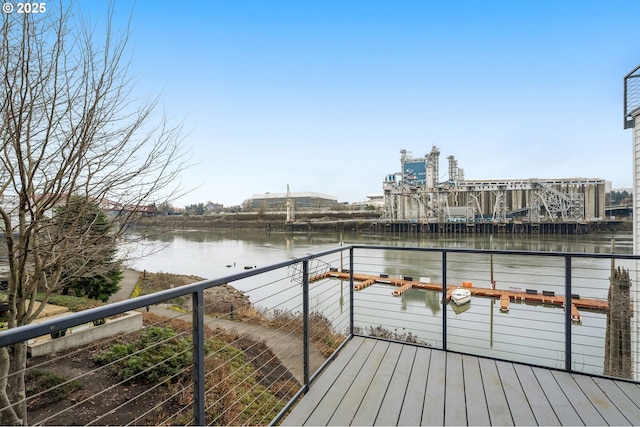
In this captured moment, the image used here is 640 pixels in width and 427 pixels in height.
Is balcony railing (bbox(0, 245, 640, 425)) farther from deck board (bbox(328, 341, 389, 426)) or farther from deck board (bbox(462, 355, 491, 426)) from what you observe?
deck board (bbox(328, 341, 389, 426))

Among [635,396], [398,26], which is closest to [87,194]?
[635,396]

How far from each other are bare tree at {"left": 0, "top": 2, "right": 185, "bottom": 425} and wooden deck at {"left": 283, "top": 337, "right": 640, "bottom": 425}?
8.01ft

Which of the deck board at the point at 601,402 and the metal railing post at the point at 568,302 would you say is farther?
the metal railing post at the point at 568,302

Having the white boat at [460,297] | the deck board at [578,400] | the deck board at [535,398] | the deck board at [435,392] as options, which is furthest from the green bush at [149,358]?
the white boat at [460,297]

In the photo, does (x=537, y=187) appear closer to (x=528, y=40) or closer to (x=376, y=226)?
(x=376, y=226)

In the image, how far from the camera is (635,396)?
1.79m

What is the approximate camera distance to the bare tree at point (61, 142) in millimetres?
2438

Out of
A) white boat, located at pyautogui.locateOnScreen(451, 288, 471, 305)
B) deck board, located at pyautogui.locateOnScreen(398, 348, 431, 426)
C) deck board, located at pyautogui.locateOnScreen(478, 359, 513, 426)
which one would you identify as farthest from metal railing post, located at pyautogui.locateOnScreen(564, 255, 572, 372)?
white boat, located at pyautogui.locateOnScreen(451, 288, 471, 305)

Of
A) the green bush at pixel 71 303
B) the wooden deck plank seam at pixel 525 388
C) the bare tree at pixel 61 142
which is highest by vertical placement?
the bare tree at pixel 61 142

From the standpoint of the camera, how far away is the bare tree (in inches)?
96.0

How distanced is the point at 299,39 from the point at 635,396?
478 inches

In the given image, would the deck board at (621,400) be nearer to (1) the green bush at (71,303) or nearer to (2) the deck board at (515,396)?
(2) the deck board at (515,396)

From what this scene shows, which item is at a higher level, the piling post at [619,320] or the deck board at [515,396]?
the deck board at [515,396]

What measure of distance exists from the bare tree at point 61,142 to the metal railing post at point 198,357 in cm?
225
